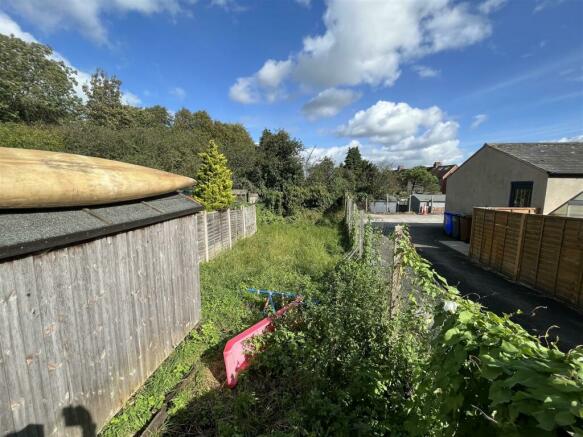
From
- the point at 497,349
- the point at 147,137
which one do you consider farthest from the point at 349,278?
the point at 147,137

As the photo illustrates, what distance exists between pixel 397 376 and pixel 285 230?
1082 centimetres

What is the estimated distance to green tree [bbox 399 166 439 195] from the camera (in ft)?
152

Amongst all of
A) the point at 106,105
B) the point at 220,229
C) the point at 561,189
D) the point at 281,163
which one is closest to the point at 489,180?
the point at 561,189

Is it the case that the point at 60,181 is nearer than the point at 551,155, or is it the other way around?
the point at 60,181

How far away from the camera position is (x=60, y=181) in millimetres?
2346

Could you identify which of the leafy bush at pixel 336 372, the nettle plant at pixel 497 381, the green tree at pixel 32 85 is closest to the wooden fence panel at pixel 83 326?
the leafy bush at pixel 336 372

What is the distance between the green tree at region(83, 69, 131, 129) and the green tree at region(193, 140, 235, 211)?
786 inches

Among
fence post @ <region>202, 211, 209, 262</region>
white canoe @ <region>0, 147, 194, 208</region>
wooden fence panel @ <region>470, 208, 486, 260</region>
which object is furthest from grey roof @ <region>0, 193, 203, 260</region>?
wooden fence panel @ <region>470, 208, 486, 260</region>

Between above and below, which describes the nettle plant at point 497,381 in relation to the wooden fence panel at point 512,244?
above

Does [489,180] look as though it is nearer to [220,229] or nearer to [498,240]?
[498,240]

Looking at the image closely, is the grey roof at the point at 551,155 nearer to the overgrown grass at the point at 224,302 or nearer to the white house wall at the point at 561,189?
the white house wall at the point at 561,189

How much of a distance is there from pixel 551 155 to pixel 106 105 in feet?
121

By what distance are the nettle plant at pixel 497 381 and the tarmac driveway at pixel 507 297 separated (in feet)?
4.96

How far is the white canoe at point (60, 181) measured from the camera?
202cm
